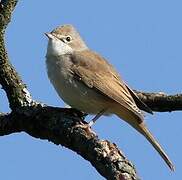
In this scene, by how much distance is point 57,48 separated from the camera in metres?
6.36

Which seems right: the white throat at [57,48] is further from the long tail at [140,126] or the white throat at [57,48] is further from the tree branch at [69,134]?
the tree branch at [69,134]

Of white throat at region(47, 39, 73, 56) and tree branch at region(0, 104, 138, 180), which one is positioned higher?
white throat at region(47, 39, 73, 56)

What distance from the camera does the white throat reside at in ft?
20.5

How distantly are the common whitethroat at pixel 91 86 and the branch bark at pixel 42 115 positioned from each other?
1.68 ft

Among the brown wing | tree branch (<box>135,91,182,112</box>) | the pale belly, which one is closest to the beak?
the brown wing

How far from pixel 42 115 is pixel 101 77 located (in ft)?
5.40

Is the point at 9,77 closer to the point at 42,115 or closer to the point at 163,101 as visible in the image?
the point at 42,115

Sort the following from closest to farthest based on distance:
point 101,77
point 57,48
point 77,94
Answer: point 77,94
point 101,77
point 57,48

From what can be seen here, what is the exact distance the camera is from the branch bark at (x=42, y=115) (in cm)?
415

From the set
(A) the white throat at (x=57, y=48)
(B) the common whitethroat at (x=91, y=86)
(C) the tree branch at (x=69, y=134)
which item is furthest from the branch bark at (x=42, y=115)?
(A) the white throat at (x=57, y=48)

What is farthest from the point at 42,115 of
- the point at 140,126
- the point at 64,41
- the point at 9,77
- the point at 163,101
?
the point at 64,41

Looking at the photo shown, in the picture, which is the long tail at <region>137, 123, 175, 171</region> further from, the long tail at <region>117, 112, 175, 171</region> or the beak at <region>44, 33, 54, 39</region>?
the beak at <region>44, 33, 54, 39</region>

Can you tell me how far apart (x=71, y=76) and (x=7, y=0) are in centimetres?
136

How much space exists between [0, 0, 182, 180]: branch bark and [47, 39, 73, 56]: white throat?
1368mm
